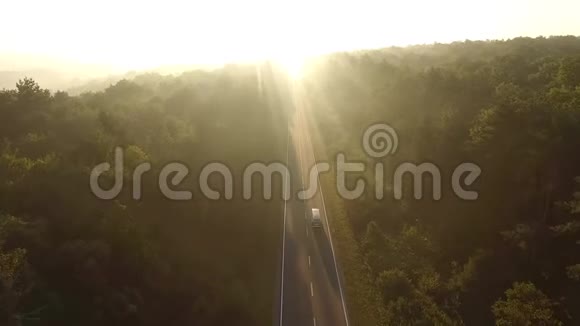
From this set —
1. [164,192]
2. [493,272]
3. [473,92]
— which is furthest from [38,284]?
[473,92]

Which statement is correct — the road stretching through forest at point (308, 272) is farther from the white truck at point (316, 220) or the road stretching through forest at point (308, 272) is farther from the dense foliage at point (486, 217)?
the dense foliage at point (486, 217)

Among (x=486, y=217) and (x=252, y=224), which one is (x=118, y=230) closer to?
(x=252, y=224)

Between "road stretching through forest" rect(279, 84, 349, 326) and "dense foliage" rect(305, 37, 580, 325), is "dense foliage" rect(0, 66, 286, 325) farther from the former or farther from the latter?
"dense foliage" rect(305, 37, 580, 325)

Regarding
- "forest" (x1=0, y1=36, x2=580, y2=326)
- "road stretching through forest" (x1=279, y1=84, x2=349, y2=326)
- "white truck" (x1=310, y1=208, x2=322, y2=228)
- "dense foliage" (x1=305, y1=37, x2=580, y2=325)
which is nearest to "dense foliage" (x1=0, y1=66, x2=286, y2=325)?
"forest" (x1=0, y1=36, x2=580, y2=326)

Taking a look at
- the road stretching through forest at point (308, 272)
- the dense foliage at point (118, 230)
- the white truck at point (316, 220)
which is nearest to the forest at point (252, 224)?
the dense foliage at point (118, 230)

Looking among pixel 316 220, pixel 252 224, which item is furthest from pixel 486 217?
pixel 252 224

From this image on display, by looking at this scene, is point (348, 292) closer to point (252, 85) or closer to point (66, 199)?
point (66, 199)
